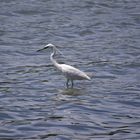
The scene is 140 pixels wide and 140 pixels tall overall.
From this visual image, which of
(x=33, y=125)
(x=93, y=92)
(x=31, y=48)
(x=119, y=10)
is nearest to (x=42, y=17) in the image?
(x=119, y=10)

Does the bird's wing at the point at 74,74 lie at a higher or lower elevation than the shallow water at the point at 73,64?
higher

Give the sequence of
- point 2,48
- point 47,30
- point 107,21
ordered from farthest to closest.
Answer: point 107,21 → point 47,30 → point 2,48

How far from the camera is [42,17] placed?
25938mm

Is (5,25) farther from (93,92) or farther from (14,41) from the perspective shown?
(93,92)

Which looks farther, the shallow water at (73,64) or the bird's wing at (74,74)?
the bird's wing at (74,74)

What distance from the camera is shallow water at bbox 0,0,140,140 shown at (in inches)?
511

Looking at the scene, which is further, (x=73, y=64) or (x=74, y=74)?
(x=73, y=64)

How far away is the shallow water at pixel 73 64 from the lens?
1298cm

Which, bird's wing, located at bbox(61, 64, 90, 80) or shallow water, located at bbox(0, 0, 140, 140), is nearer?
shallow water, located at bbox(0, 0, 140, 140)

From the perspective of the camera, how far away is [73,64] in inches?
754

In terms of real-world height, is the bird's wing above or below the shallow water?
above

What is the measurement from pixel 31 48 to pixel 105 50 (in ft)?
7.70

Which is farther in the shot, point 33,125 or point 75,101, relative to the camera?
point 75,101

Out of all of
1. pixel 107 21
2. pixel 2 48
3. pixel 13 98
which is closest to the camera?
pixel 13 98
